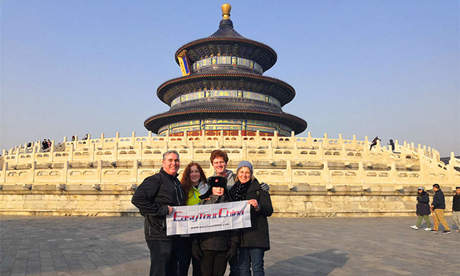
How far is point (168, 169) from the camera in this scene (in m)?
4.07

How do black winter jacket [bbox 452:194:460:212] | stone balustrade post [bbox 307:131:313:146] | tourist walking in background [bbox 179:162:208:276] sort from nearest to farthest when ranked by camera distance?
1. tourist walking in background [bbox 179:162:208:276]
2. black winter jacket [bbox 452:194:460:212]
3. stone balustrade post [bbox 307:131:313:146]

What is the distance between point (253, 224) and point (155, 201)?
52.0 inches

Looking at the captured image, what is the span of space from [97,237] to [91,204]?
6.22m

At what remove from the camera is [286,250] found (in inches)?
291

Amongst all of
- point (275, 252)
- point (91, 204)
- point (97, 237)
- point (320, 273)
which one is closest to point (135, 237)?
point (97, 237)

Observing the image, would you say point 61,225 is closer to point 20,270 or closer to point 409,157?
point 20,270

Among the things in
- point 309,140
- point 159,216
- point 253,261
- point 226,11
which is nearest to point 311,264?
point 253,261

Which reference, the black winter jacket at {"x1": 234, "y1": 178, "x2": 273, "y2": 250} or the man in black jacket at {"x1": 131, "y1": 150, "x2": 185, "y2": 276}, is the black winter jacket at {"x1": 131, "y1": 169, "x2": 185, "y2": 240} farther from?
the black winter jacket at {"x1": 234, "y1": 178, "x2": 273, "y2": 250}

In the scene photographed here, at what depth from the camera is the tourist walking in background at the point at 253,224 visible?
4.02m

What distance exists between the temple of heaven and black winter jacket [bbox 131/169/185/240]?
28.4 metres

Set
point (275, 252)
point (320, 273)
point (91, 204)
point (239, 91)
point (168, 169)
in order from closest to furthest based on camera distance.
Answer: point (168, 169), point (320, 273), point (275, 252), point (91, 204), point (239, 91)

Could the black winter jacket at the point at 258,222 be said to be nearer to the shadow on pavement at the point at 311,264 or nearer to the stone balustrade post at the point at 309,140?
the shadow on pavement at the point at 311,264

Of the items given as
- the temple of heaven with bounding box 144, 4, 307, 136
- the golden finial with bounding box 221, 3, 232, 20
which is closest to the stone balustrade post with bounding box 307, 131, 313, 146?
the temple of heaven with bounding box 144, 4, 307, 136

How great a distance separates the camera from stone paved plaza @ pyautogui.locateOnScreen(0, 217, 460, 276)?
5.76 metres
